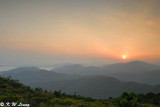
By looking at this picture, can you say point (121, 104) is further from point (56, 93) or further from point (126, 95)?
point (56, 93)

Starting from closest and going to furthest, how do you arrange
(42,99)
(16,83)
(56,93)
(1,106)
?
(1,106) → (42,99) → (56,93) → (16,83)

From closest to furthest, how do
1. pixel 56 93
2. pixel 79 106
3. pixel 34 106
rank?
pixel 34 106
pixel 79 106
pixel 56 93

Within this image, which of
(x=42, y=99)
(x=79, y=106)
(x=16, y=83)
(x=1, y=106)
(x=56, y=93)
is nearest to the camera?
(x=1, y=106)

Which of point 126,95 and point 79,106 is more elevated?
point 126,95

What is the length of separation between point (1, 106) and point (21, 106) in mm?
2004

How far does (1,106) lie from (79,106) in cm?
925

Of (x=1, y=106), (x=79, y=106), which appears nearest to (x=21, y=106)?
(x=1, y=106)

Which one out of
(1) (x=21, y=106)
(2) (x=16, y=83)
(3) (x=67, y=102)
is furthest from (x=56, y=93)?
(1) (x=21, y=106)

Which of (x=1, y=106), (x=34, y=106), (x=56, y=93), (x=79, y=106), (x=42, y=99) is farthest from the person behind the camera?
(x=56, y=93)

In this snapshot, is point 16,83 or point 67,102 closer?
point 67,102

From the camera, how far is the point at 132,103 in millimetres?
20688

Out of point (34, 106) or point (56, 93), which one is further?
point (56, 93)

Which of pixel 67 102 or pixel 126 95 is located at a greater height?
pixel 126 95

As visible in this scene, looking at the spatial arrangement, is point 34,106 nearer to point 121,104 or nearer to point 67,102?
point 67,102
